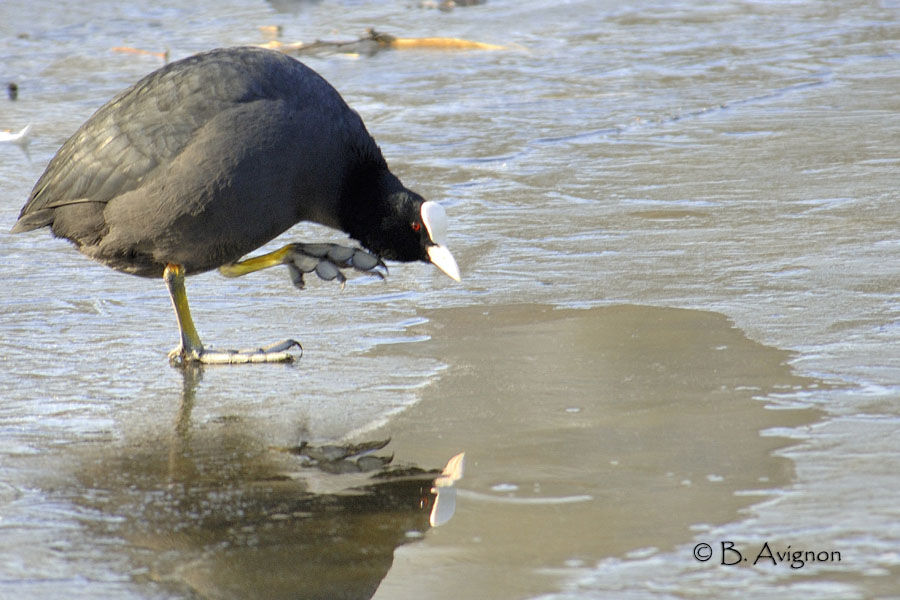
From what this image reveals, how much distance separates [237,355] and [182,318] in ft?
0.91

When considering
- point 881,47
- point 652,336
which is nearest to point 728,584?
point 652,336

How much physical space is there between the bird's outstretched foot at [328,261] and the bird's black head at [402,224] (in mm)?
66

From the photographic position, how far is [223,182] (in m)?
3.84

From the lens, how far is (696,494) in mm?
2789

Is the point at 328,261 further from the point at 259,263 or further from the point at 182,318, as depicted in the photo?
the point at 182,318

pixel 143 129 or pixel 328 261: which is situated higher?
pixel 143 129

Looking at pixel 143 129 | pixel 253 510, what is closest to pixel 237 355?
pixel 143 129

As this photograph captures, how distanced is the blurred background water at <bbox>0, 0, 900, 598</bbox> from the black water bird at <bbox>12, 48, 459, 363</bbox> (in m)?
0.25

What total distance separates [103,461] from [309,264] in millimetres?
1409

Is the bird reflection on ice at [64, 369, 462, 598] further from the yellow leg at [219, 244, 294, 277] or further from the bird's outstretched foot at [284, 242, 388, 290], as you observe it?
the yellow leg at [219, 244, 294, 277]

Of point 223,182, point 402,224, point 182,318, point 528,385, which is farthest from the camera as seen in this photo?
point 402,224

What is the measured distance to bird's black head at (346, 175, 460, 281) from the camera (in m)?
4.30

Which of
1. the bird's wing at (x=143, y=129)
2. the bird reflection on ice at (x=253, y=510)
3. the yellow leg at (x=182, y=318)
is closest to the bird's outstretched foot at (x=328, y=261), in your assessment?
the yellow leg at (x=182, y=318)

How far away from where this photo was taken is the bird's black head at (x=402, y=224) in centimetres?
430
